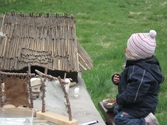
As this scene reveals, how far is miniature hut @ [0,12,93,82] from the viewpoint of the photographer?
3.38 metres

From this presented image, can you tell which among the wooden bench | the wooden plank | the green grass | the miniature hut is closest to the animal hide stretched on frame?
the wooden plank

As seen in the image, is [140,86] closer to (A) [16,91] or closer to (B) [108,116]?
(B) [108,116]

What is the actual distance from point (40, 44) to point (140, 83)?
1124 millimetres

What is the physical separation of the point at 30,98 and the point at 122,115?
72 centimetres

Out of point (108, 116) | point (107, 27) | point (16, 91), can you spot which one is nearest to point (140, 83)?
point (108, 116)

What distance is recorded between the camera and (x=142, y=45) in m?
2.86

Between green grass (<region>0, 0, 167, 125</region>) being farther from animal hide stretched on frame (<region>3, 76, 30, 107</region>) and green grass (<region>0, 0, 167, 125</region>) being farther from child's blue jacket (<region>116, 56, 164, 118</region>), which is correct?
animal hide stretched on frame (<region>3, 76, 30, 107</region>)

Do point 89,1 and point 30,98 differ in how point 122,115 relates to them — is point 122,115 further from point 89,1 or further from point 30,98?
point 89,1

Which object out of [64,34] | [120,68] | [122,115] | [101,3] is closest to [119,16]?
[101,3]

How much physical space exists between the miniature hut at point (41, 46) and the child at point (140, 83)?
63 cm

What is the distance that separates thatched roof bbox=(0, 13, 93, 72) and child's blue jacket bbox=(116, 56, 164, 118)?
615mm

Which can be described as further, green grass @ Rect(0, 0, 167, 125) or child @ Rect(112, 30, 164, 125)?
green grass @ Rect(0, 0, 167, 125)

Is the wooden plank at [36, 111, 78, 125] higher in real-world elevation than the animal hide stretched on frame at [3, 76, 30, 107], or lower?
lower

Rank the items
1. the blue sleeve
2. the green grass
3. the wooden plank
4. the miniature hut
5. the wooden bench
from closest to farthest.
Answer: the wooden plank → the blue sleeve → the wooden bench → the miniature hut → the green grass
